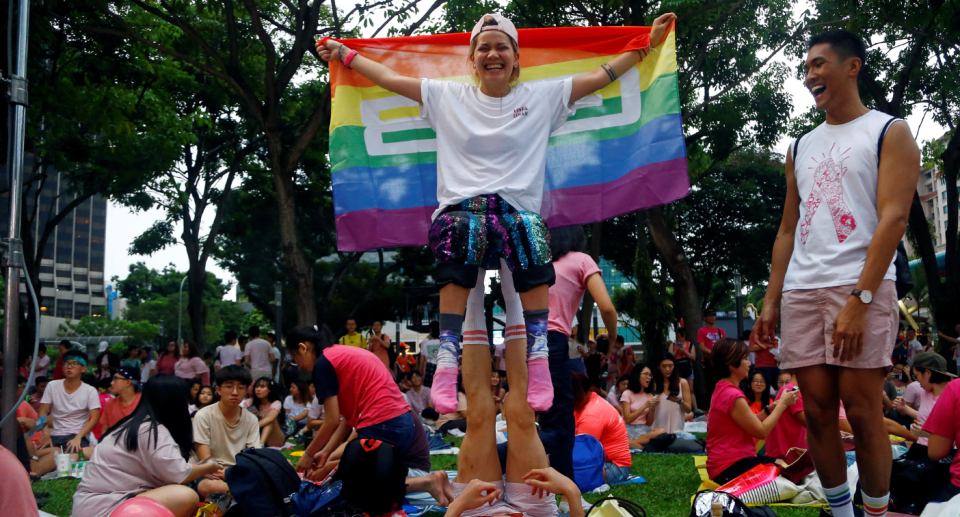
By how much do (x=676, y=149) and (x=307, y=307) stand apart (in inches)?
325

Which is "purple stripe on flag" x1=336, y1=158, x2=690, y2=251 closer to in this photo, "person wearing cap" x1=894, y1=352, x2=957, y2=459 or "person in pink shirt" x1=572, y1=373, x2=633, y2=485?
"person in pink shirt" x1=572, y1=373, x2=633, y2=485

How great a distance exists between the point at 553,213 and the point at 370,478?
1877 millimetres

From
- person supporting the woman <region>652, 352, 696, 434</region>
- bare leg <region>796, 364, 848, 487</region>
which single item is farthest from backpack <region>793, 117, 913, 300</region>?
person supporting the woman <region>652, 352, 696, 434</region>

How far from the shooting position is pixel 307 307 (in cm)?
1156

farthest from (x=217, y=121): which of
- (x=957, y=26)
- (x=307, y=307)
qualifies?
(x=957, y=26)

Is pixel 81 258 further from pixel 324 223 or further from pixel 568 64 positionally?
pixel 568 64

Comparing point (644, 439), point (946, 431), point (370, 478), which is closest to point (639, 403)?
point (644, 439)

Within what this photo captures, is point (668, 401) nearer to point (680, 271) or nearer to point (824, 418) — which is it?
point (680, 271)

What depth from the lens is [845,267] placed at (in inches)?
113

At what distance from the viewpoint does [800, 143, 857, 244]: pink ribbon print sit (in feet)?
9.59

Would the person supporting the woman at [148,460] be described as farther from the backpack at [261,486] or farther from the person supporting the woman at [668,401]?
the person supporting the woman at [668,401]

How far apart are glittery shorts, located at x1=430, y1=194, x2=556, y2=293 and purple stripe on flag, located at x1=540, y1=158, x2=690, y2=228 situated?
0.96 m

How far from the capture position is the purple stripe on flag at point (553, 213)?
13.9 ft

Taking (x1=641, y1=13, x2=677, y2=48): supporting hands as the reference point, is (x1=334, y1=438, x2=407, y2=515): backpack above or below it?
below
